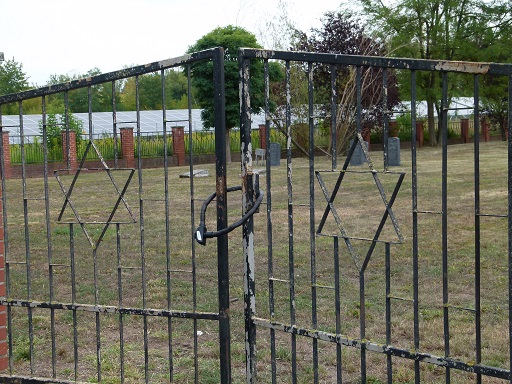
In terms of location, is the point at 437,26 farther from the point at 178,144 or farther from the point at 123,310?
the point at 123,310

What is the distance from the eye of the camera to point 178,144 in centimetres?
3158

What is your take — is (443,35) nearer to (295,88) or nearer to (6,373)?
(295,88)

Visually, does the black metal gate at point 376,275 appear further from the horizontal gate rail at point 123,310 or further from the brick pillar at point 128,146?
the brick pillar at point 128,146

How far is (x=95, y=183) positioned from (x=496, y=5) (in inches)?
1068

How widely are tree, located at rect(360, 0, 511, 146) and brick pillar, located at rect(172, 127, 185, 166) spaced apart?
1386cm

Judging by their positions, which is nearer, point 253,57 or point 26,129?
point 253,57

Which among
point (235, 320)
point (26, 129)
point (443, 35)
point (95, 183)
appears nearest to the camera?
point (235, 320)

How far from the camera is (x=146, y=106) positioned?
4250 cm

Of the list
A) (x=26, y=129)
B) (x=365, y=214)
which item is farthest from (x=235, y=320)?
(x=26, y=129)

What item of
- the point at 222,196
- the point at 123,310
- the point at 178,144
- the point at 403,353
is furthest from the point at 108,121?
the point at 403,353

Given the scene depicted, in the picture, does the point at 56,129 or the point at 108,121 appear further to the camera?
the point at 108,121

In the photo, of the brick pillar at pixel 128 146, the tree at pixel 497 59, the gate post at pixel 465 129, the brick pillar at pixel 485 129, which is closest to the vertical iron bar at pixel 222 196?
the brick pillar at pixel 128 146

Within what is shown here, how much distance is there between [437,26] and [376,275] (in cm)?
3435

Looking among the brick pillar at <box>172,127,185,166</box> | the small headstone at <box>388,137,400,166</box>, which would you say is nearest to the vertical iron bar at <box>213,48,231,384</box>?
the small headstone at <box>388,137,400,166</box>
